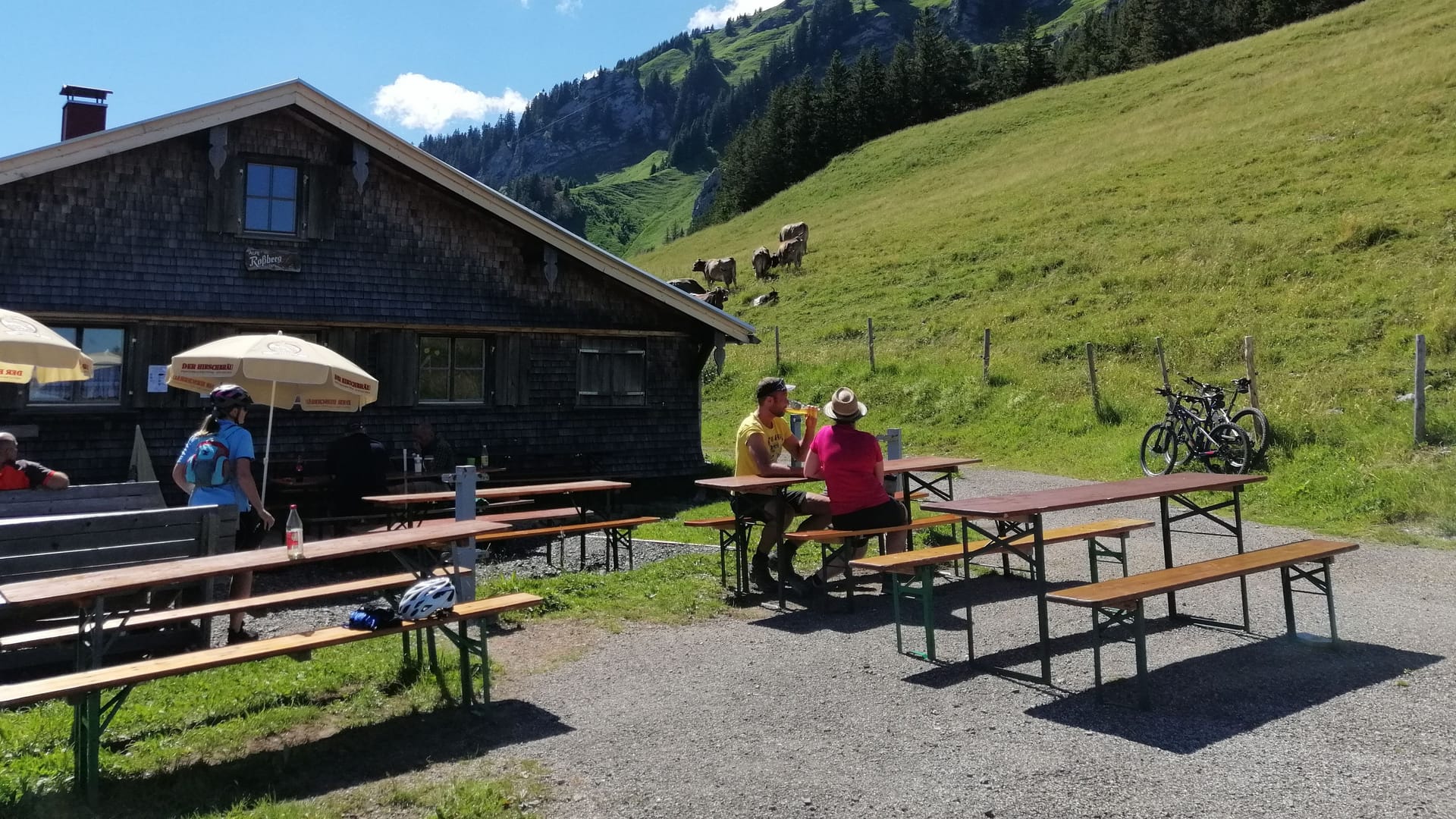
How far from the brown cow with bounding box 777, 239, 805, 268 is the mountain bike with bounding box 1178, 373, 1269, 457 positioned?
24.2 metres

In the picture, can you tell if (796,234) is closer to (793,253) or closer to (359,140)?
(793,253)

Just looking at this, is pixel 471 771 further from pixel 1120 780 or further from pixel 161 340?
pixel 161 340

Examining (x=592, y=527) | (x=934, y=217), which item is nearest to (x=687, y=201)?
(x=934, y=217)

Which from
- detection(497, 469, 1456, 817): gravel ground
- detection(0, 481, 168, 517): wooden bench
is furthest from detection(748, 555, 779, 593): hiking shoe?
detection(0, 481, 168, 517): wooden bench

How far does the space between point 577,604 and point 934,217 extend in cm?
3172

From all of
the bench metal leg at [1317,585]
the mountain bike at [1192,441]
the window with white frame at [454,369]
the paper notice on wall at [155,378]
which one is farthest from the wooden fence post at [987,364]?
the paper notice on wall at [155,378]

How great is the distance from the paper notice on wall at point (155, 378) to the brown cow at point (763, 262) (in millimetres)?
26926

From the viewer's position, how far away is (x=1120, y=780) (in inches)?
161

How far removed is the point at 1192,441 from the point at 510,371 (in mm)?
9950

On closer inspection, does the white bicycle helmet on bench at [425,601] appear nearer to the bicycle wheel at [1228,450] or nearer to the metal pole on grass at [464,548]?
the metal pole on grass at [464,548]

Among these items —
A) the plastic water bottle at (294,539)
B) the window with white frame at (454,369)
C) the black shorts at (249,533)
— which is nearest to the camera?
the plastic water bottle at (294,539)

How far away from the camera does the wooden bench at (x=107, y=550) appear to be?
5.57 meters

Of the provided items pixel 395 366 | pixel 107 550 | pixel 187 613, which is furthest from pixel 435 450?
pixel 187 613

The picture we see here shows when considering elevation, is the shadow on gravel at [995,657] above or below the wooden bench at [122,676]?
below
